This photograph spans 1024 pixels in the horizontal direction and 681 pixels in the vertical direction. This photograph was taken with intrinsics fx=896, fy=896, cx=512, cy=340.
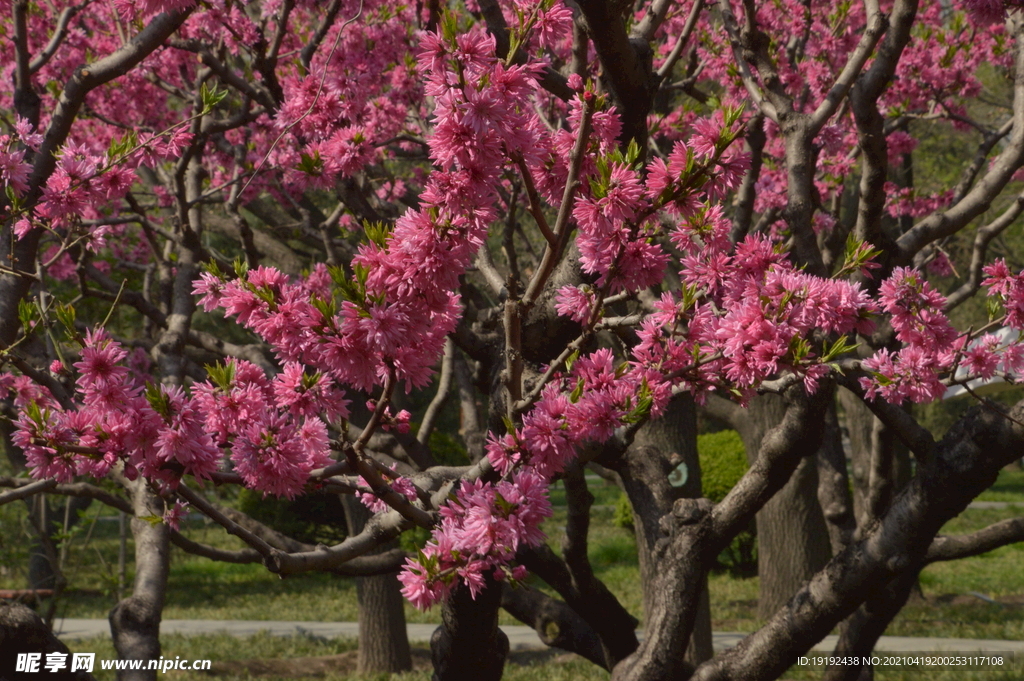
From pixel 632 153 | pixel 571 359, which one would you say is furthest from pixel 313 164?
pixel 632 153

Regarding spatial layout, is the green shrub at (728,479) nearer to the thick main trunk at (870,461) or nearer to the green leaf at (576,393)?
the thick main trunk at (870,461)

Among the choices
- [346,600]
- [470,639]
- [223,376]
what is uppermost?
[223,376]

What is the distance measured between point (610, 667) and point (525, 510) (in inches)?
113

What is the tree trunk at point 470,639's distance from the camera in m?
3.65

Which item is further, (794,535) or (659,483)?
(794,535)

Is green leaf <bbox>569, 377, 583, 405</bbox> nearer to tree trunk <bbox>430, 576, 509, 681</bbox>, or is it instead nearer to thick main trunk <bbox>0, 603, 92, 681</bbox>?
tree trunk <bbox>430, 576, 509, 681</bbox>

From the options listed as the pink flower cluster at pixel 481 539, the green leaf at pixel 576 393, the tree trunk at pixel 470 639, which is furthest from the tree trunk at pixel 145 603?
the green leaf at pixel 576 393

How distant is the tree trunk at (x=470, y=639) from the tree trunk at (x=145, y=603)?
1.22m

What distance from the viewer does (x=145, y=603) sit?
4.00 metres

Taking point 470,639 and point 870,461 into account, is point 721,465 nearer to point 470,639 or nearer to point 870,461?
point 870,461

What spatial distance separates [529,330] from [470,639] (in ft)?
4.55

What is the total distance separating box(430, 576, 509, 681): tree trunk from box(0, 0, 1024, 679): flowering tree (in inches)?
0.7

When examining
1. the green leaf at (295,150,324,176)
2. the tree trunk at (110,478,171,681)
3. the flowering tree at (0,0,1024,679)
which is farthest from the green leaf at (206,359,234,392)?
the green leaf at (295,150,324,176)

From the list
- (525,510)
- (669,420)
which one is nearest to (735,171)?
(525,510)
